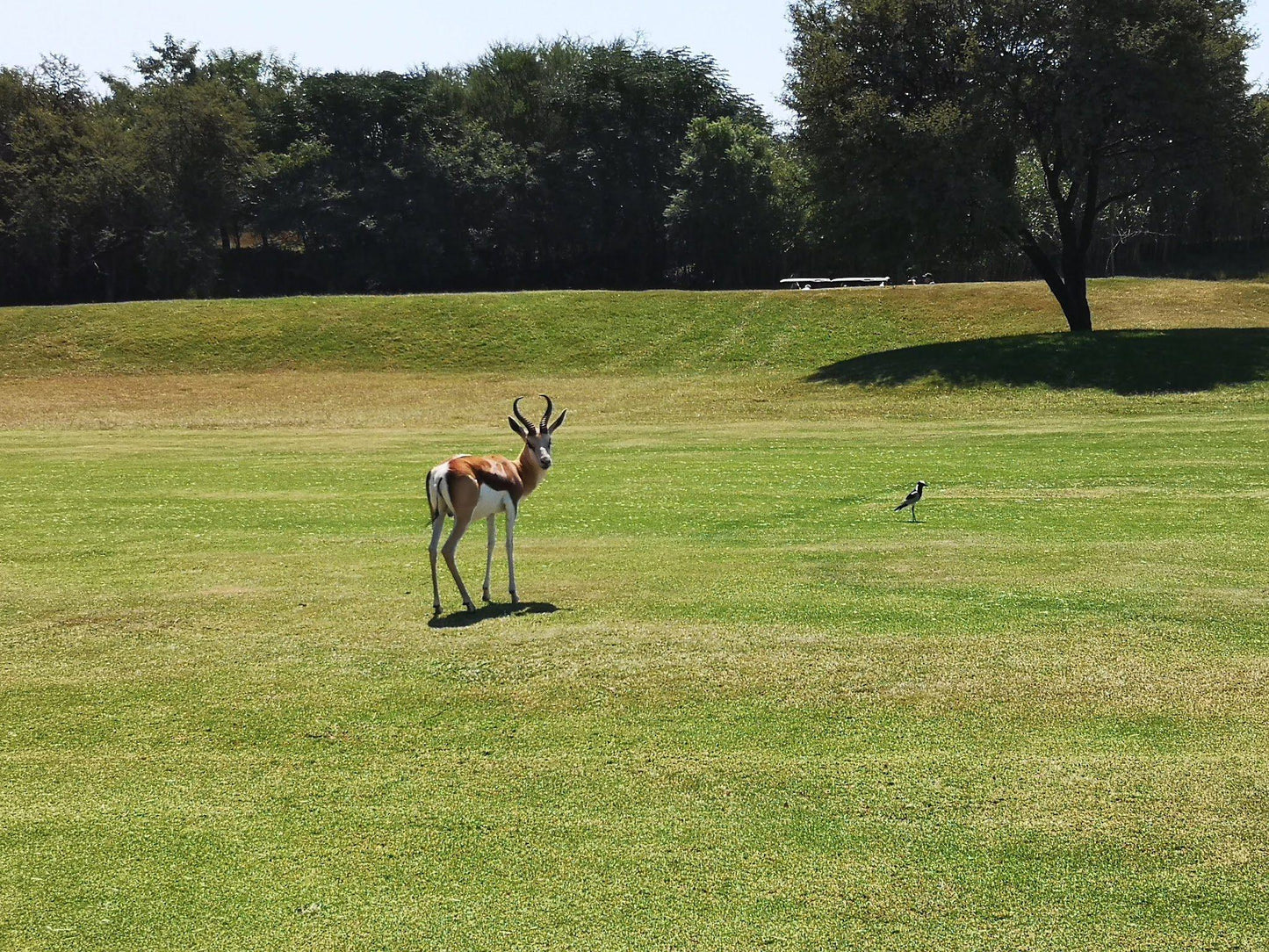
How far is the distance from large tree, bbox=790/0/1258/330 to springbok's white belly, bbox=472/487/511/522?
39993mm

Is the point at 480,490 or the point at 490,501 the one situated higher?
the point at 480,490

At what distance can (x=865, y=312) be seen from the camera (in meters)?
66.4

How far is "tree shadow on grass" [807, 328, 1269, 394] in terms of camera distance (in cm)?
4656

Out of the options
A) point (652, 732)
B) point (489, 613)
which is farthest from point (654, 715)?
point (489, 613)

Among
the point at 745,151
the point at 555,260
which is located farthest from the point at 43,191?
the point at 745,151

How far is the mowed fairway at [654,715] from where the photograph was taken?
7562 millimetres

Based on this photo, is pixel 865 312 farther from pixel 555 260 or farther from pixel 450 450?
pixel 555 260

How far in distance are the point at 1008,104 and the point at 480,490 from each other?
144ft

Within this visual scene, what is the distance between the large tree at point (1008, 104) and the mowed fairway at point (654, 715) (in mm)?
25870

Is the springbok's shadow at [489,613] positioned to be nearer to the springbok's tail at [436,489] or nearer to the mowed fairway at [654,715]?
the mowed fairway at [654,715]

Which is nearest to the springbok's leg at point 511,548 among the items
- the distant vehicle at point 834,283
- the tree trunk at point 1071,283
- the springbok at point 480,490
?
the springbok at point 480,490

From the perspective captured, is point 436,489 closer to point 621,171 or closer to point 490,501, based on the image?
point 490,501

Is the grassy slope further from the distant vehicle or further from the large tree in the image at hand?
the large tree

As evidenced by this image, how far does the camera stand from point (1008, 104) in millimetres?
51469
